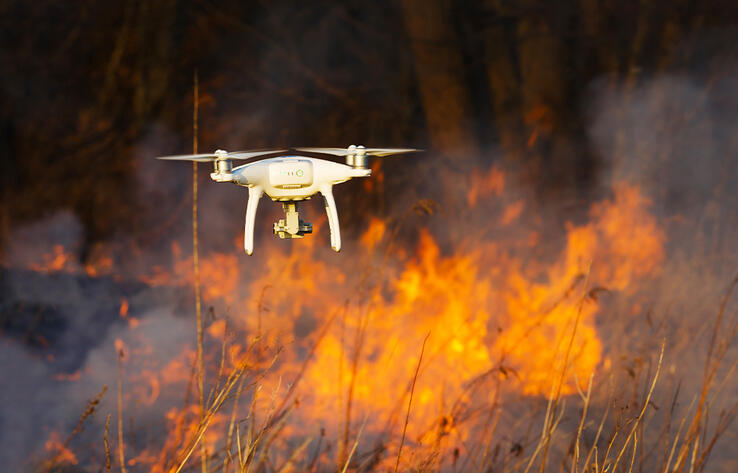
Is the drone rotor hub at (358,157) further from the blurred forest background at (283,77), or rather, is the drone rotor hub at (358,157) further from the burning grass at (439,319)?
the blurred forest background at (283,77)

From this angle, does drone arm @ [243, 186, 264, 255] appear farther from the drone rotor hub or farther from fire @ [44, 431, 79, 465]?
fire @ [44, 431, 79, 465]

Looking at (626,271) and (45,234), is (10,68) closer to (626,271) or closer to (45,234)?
(45,234)

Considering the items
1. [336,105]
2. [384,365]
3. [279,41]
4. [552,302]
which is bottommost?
[384,365]

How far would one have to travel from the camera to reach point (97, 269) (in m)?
6.61

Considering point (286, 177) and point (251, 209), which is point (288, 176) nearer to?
point (286, 177)

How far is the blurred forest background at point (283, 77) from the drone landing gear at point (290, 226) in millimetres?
4200

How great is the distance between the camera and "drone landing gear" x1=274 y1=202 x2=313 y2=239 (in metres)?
2.45

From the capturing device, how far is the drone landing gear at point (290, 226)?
8.04 feet

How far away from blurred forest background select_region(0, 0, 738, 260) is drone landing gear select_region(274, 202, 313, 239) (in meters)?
4.20

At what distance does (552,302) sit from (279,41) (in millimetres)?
3383

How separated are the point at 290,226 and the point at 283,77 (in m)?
4.48

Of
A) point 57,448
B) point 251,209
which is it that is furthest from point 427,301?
point 251,209

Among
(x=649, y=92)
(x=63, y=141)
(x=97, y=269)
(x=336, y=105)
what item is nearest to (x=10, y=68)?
(x=63, y=141)

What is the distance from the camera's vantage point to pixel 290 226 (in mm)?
2461
